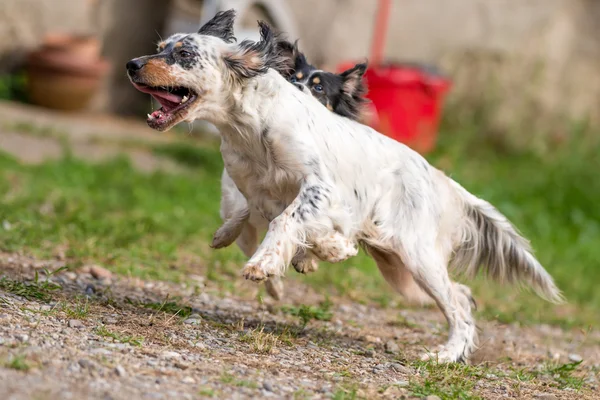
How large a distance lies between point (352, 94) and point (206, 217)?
305 cm

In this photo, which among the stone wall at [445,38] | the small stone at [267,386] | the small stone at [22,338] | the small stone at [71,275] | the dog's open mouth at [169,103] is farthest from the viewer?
the stone wall at [445,38]

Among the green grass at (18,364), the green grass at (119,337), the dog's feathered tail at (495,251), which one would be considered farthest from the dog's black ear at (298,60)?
the green grass at (18,364)

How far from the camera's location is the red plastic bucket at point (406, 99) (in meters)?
10.8

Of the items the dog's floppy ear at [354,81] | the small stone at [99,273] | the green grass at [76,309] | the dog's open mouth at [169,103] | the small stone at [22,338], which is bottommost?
the small stone at [99,273]

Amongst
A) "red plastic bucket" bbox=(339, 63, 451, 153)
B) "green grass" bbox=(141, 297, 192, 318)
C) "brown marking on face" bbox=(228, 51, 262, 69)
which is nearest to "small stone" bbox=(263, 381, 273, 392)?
"green grass" bbox=(141, 297, 192, 318)

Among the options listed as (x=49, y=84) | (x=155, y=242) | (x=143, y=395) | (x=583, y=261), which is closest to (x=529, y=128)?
(x=583, y=261)

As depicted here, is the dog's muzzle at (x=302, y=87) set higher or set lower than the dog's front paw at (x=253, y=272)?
higher

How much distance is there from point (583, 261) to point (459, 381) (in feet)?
16.3

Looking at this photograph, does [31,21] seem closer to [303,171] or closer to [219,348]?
[303,171]

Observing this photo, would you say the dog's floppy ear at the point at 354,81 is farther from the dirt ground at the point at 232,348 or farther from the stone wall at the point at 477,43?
the stone wall at the point at 477,43

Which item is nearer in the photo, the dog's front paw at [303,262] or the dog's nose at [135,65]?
the dog's nose at [135,65]

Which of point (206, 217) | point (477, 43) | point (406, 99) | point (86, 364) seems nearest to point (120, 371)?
point (86, 364)

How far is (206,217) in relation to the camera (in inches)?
311

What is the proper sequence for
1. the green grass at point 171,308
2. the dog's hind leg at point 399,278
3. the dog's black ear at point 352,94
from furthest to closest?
the dog's black ear at point 352,94 < the dog's hind leg at point 399,278 < the green grass at point 171,308
